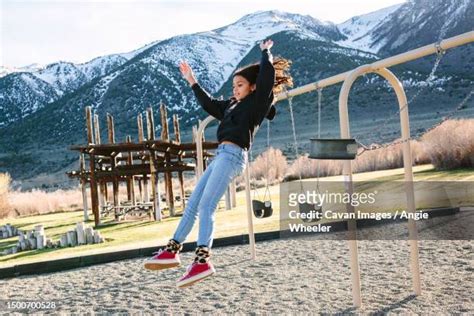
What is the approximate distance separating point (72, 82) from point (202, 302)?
154941 mm

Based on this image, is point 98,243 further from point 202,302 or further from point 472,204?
point 472,204

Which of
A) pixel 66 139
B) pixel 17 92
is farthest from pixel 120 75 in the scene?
pixel 17 92

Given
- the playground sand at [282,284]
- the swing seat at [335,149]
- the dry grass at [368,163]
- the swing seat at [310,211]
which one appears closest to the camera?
the swing seat at [335,149]

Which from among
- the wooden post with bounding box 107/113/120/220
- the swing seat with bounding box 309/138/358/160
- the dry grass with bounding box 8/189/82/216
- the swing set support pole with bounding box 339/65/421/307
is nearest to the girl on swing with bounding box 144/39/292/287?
the swing seat with bounding box 309/138/358/160

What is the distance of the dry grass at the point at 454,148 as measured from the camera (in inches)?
577

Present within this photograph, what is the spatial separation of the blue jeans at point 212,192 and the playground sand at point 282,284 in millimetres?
939

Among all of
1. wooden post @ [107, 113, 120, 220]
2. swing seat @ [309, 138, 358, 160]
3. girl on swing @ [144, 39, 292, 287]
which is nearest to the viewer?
girl on swing @ [144, 39, 292, 287]

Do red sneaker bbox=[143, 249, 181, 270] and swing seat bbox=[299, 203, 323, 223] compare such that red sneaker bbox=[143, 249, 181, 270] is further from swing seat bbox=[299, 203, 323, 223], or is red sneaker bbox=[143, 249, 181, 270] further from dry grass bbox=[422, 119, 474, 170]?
dry grass bbox=[422, 119, 474, 170]

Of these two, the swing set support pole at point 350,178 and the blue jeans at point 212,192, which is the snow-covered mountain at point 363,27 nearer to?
the swing set support pole at point 350,178

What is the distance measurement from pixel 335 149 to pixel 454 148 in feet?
39.3

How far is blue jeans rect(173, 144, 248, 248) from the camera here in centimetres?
367

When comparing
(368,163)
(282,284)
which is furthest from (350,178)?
(368,163)

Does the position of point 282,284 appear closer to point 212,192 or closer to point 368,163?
point 212,192

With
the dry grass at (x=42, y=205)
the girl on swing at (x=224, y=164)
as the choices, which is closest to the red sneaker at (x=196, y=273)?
the girl on swing at (x=224, y=164)
